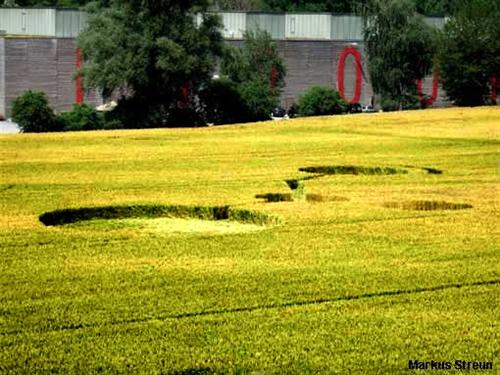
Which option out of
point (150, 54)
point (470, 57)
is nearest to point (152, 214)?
point (150, 54)

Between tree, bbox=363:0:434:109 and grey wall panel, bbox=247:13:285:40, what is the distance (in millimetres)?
8922

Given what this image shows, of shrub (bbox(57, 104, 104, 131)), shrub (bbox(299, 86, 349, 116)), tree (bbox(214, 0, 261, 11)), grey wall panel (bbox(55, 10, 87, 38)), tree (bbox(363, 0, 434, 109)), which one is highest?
tree (bbox(214, 0, 261, 11))

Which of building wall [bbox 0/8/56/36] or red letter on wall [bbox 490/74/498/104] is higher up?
building wall [bbox 0/8/56/36]

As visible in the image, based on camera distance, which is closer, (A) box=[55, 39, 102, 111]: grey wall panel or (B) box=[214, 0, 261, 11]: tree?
(A) box=[55, 39, 102, 111]: grey wall panel

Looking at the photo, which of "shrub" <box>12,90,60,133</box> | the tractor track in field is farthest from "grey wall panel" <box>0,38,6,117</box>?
the tractor track in field

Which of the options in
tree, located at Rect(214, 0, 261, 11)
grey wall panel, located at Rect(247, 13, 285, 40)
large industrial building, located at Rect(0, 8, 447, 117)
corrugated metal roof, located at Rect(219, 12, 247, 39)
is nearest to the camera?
large industrial building, located at Rect(0, 8, 447, 117)

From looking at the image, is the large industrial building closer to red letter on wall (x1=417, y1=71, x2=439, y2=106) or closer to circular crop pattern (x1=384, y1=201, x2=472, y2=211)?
red letter on wall (x1=417, y1=71, x2=439, y2=106)

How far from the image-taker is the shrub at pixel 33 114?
43.7m

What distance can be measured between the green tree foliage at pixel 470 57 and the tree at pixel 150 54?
9521 mm

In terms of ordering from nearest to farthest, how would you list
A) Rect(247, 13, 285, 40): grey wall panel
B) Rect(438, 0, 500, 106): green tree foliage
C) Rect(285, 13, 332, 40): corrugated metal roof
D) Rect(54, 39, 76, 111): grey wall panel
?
1. Rect(438, 0, 500, 106): green tree foliage
2. Rect(54, 39, 76, 111): grey wall panel
3. Rect(247, 13, 285, 40): grey wall panel
4. Rect(285, 13, 332, 40): corrugated metal roof

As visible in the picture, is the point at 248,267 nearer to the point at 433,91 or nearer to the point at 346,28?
the point at 433,91

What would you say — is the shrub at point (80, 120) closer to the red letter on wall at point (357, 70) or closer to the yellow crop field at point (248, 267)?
the red letter on wall at point (357, 70)

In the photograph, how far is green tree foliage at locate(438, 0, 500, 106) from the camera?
48.8 metres

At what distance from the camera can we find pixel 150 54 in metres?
45.7
